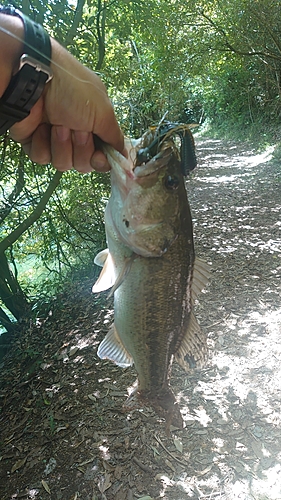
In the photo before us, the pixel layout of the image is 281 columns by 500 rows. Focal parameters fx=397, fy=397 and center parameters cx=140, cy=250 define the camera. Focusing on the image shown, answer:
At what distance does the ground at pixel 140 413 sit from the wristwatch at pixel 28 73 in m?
2.78

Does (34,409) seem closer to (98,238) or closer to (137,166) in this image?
(98,238)

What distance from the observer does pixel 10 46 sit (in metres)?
1.19

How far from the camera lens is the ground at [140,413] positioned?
2.97 m

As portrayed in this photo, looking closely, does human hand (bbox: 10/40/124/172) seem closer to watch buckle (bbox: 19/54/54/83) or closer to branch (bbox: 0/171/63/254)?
watch buckle (bbox: 19/54/54/83)

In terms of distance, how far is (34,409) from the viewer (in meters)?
3.71

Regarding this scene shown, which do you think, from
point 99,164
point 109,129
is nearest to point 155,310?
point 99,164

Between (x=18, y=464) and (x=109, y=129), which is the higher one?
(x=109, y=129)

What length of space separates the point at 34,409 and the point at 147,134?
310cm

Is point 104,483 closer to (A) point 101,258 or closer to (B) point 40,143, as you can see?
(A) point 101,258

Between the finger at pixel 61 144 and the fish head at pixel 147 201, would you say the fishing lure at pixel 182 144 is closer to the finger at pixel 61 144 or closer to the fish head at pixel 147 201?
the fish head at pixel 147 201

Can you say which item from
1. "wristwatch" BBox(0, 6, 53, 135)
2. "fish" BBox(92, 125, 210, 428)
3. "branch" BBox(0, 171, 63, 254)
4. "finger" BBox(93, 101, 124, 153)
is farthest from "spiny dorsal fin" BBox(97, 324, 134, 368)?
"branch" BBox(0, 171, 63, 254)

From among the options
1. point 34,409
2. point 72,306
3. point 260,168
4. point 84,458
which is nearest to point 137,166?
point 84,458

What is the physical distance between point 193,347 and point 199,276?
1.07ft

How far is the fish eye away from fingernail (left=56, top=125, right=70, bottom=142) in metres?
0.42
